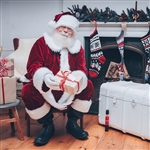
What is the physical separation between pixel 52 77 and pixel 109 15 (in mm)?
1183

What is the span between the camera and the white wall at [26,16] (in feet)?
10.8

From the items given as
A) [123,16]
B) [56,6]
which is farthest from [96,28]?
Answer: [56,6]

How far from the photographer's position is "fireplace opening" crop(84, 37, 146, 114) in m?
2.73

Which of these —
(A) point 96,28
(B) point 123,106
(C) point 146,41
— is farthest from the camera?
(A) point 96,28

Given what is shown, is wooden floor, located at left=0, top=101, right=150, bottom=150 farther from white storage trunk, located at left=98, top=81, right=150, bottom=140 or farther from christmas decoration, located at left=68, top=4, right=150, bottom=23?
christmas decoration, located at left=68, top=4, right=150, bottom=23

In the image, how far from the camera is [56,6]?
10.7 ft

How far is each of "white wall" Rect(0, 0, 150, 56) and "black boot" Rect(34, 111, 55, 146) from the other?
1.58 meters

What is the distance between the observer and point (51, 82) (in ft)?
6.22

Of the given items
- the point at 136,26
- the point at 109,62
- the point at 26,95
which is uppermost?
the point at 136,26

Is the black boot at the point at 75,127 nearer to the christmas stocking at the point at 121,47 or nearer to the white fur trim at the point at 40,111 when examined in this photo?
the white fur trim at the point at 40,111

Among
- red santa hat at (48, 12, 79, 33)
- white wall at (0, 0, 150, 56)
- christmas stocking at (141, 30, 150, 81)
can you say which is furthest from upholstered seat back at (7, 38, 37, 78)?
christmas stocking at (141, 30, 150, 81)

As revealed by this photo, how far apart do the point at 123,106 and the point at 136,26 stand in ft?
3.03

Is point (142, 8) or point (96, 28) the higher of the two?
point (142, 8)

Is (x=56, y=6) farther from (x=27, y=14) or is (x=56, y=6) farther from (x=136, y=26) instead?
(x=136, y=26)
